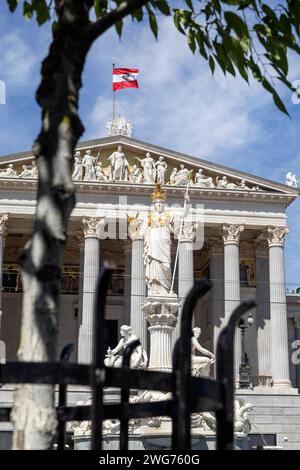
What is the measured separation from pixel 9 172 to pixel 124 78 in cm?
1058

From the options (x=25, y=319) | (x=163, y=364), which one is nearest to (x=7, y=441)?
(x=163, y=364)

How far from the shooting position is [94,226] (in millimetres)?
54375

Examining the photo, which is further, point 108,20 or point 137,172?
point 137,172

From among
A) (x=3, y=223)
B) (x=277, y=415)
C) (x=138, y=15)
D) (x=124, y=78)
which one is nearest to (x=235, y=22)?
(x=138, y=15)

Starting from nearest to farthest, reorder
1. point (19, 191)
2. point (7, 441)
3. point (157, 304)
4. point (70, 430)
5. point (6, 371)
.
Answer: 1. point (6, 371)
2. point (157, 304)
3. point (70, 430)
4. point (7, 441)
5. point (19, 191)

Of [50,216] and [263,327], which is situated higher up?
[263,327]

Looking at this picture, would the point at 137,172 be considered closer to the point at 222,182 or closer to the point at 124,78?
the point at 222,182

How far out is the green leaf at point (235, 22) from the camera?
229 inches

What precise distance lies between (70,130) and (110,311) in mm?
57575

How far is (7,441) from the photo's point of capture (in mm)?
32406

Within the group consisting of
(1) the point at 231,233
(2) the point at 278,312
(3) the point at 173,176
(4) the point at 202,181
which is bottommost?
(2) the point at 278,312

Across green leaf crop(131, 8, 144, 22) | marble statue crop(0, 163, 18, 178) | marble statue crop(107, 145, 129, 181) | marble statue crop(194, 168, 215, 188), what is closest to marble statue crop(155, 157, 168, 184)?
marble statue crop(107, 145, 129, 181)

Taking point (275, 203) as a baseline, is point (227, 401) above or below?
below
